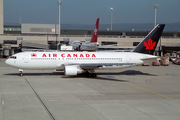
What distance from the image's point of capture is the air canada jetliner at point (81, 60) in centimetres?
3406

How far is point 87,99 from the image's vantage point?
73.6 feet

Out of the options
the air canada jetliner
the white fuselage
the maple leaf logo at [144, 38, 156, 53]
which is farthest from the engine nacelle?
the maple leaf logo at [144, 38, 156, 53]

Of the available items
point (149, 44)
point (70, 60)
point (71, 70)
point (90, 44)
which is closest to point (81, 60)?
point (70, 60)

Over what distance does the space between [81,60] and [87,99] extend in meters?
14.0

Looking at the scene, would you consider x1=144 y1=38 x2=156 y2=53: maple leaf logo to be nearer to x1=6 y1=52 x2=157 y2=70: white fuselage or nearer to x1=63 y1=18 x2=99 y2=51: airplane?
x1=6 y1=52 x2=157 y2=70: white fuselage

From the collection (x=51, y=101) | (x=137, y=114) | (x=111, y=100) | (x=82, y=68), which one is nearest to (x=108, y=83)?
(x=82, y=68)

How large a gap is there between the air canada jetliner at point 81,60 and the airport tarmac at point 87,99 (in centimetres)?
209

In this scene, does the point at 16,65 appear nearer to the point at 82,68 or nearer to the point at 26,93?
the point at 82,68

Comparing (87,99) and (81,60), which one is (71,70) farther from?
(87,99)

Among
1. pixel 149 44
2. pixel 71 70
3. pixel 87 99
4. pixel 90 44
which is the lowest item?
pixel 87 99

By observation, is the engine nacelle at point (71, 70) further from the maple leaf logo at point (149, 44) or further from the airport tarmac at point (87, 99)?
the maple leaf logo at point (149, 44)

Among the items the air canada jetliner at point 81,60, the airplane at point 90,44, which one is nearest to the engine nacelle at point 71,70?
the air canada jetliner at point 81,60

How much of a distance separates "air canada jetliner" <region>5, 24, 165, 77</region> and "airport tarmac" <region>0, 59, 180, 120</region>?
209 centimetres

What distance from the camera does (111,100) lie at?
871 inches
